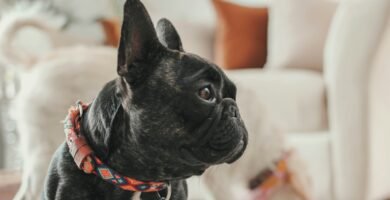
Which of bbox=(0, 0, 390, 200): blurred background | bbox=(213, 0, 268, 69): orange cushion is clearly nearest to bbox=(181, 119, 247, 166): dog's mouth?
bbox=(0, 0, 390, 200): blurred background

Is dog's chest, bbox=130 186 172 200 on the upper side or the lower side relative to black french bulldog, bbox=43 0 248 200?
lower

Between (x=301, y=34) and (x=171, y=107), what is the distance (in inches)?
72.3

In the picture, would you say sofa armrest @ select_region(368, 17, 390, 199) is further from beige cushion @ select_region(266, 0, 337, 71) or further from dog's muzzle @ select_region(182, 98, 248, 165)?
beige cushion @ select_region(266, 0, 337, 71)

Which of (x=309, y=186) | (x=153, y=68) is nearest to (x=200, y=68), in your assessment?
(x=153, y=68)

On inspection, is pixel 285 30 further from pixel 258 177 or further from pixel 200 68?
pixel 200 68

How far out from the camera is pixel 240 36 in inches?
93.1

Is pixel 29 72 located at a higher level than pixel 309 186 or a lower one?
higher

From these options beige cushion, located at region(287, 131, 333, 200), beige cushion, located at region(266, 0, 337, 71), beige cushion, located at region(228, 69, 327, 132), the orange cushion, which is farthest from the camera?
the orange cushion

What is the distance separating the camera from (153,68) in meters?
0.48

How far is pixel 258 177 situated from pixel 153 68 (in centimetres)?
71

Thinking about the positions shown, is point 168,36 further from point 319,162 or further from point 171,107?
point 319,162

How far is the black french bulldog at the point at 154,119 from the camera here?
0.46 metres

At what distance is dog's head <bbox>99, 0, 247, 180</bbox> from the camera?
0.46 meters

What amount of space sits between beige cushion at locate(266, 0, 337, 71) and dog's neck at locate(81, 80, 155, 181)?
1.77 metres
